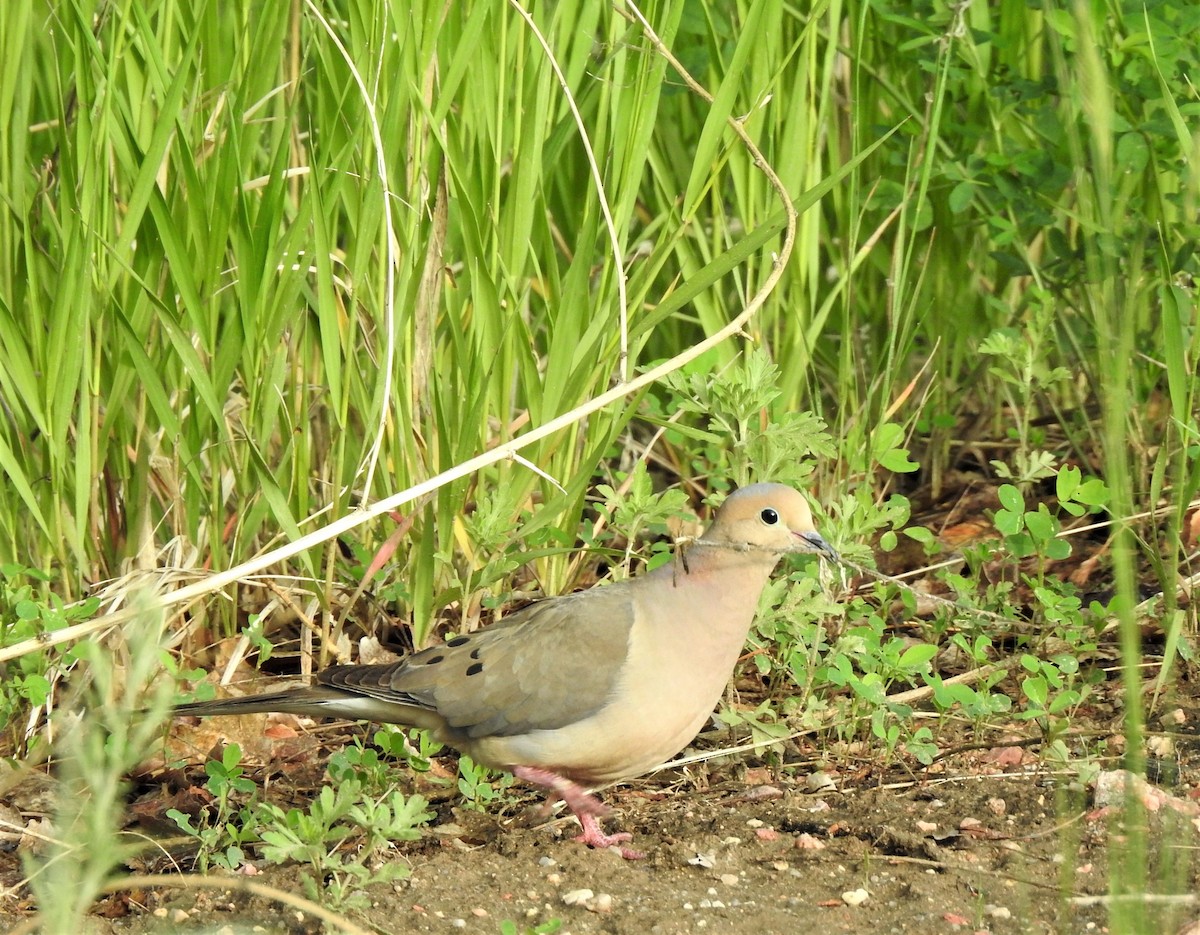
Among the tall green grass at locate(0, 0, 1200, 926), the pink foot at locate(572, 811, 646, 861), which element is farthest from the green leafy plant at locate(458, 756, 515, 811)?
the tall green grass at locate(0, 0, 1200, 926)

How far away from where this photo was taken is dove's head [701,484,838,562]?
289cm

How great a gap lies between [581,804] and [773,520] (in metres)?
0.67

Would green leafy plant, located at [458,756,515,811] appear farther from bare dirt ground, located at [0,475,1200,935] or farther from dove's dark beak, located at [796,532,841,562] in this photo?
dove's dark beak, located at [796,532,841,562]

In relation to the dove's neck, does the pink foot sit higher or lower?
lower

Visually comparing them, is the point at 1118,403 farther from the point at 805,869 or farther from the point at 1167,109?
the point at 1167,109

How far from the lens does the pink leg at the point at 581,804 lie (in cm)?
294

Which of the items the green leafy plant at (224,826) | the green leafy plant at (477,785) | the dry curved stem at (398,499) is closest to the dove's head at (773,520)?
the dry curved stem at (398,499)

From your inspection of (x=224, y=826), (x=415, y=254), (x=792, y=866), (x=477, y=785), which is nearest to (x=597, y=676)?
(x=477, y=785)

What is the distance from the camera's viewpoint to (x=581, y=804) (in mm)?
2988

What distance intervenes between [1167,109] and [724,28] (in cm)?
132

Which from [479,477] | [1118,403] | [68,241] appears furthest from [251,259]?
[1118,403]

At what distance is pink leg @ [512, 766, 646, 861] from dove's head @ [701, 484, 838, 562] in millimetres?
594

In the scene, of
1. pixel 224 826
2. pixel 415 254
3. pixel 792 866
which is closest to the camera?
pixel 792 866

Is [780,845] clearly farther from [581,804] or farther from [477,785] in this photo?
[477,785]
